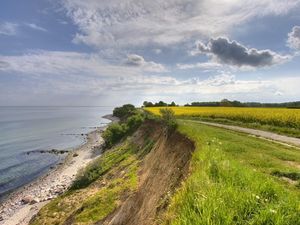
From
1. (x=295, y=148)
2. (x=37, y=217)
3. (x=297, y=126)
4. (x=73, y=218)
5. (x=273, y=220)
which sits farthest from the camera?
(x=297, y=126)

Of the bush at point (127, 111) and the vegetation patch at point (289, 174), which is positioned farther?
the bush at point (127, 111)

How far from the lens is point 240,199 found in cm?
567

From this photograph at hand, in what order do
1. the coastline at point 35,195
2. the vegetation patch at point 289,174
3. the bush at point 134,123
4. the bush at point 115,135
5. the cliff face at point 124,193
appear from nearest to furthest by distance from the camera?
the vegetation patch at point 289,174 → the cliff face at point 124,193 → the coastline at point 35,195 → the bush at point 134,123 → the bush at point 115,135

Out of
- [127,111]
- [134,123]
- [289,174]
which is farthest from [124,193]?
[127,111]

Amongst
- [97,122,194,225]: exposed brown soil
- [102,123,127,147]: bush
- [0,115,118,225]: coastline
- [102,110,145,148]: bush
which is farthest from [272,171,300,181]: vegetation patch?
[102,123,127,147]: bush

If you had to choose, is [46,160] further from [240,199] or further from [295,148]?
[240,199]

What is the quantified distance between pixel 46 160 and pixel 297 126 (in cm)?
4454

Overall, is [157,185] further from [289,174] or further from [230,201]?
[230,201]

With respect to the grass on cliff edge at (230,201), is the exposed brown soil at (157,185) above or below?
below

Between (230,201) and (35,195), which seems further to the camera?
(35,195)

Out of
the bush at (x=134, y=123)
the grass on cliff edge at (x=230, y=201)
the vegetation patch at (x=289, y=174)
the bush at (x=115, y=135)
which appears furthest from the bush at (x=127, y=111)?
the grass on cliff edge at (x=230, y=201)

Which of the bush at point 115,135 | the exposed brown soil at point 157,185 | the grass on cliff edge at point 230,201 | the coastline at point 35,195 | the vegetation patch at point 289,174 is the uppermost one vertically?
the grass on cliff edge at point 230,201

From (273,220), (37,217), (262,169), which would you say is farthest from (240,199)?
(37,217)

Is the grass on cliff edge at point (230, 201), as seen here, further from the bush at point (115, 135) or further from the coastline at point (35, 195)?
the bush at point (115, 135)
